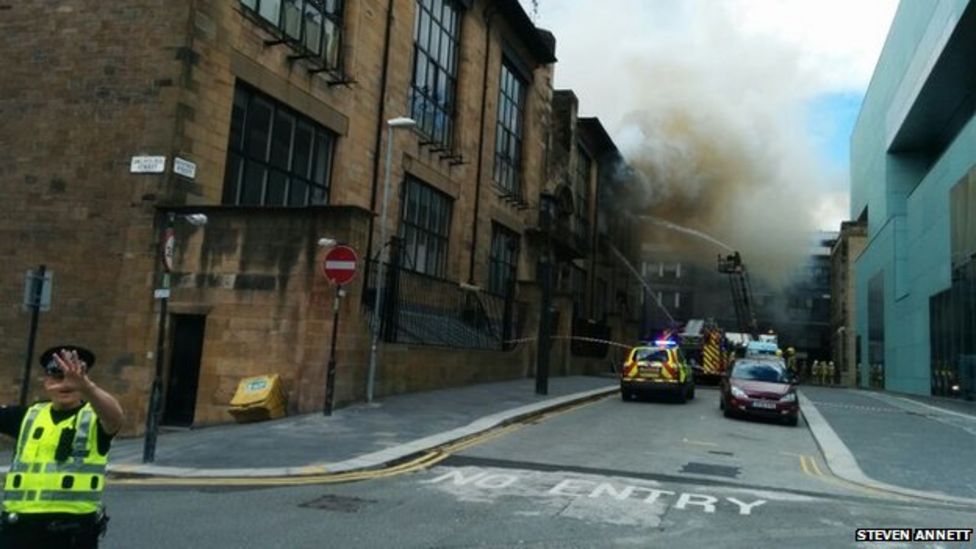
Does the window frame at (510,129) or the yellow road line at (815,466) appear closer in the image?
the yellow road line at (815,466)

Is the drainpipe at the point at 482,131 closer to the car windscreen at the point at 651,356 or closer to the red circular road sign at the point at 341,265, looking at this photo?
the car windscreen at the point at 651,356

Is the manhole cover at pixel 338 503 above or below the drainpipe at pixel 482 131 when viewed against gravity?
below

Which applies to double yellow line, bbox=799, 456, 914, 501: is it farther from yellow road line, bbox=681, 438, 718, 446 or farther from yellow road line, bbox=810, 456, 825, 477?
yellow road line, bbox=681, 438, 718, 446

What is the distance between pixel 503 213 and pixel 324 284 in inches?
635

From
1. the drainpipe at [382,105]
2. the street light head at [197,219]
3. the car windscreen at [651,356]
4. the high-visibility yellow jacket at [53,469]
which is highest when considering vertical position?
the drainpipe at [382,105]

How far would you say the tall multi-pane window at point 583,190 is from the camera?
39.7 meters

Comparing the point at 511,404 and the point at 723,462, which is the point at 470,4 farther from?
the point at 723,462

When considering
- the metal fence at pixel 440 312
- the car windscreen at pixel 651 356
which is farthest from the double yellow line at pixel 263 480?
the car windscreen at pixel 651 356

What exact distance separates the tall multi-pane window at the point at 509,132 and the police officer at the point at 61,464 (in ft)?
84.4

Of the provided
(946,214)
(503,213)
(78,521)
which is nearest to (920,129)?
(946,214)

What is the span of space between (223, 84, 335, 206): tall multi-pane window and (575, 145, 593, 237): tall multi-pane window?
22.5m

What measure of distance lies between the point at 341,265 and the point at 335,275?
0.66 feet

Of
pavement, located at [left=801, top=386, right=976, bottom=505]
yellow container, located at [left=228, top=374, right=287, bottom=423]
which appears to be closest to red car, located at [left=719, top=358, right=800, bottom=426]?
pavement, located at [left=801, top=386, right=976, bottom=505]

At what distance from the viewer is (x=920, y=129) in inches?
1505
